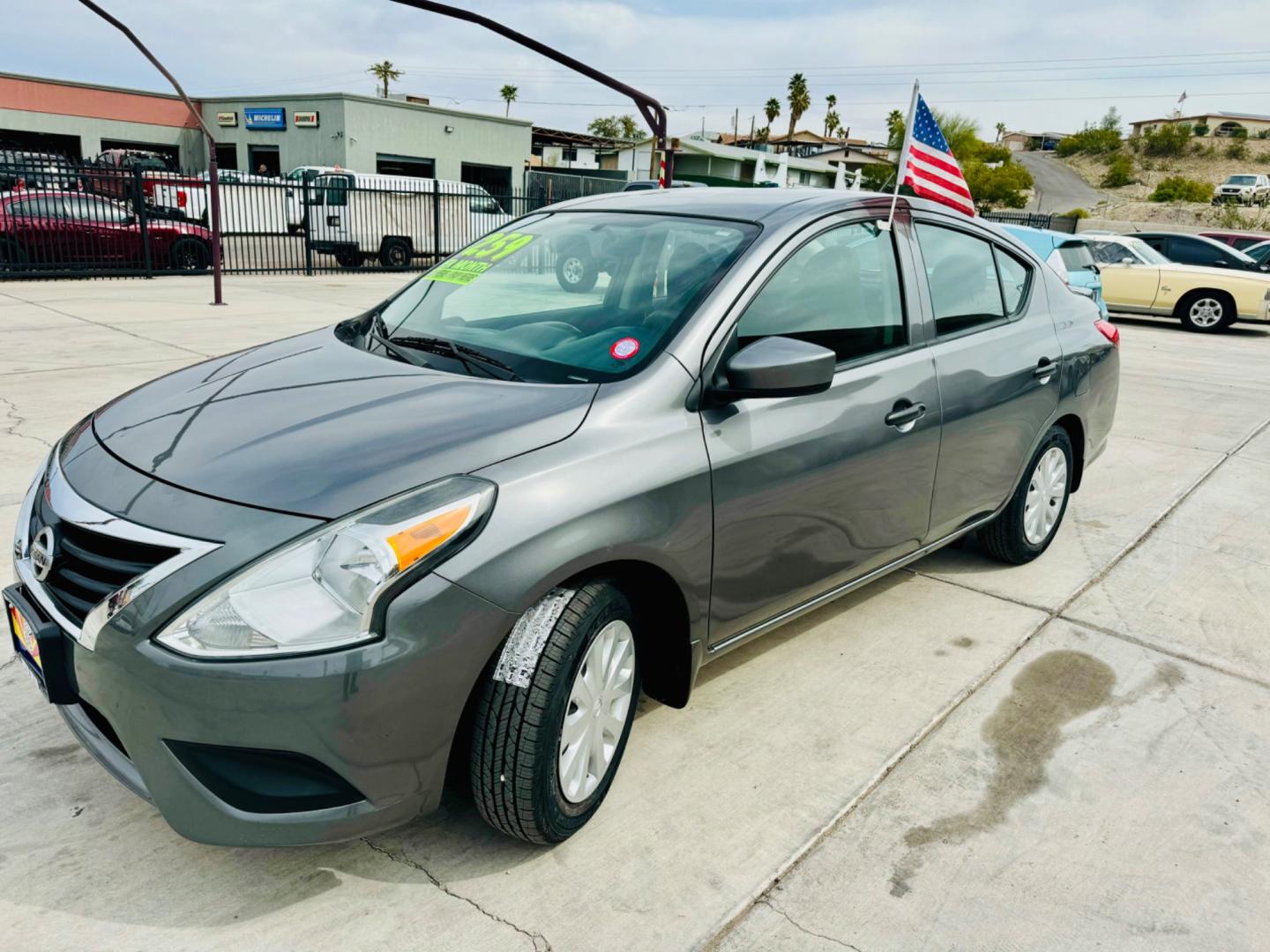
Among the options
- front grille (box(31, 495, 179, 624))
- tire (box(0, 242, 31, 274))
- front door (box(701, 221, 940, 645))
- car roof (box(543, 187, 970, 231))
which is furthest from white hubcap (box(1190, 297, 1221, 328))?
tire (box(0, 242, 31, 274))

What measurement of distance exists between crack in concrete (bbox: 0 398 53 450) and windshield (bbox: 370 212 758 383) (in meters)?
3.39

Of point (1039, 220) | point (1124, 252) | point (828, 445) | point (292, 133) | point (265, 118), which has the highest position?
point (265, 118)

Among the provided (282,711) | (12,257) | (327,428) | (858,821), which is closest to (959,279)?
(858,821)

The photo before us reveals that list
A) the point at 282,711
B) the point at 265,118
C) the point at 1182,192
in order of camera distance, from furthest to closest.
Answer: the point at 1182,192, the point at 265,118, the point at 282,711

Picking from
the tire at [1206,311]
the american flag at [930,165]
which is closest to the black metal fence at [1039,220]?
the tire at [1206,311]

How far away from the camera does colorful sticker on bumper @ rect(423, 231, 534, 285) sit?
3.50m

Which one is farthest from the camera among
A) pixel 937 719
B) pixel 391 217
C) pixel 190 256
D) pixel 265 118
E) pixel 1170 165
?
pixel 1170 165

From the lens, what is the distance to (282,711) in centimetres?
193

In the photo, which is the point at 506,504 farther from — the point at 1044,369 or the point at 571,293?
the point at 1044,369

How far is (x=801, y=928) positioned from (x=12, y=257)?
16.1 metres

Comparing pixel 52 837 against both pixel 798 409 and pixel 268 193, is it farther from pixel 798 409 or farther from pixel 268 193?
pixel 268 193

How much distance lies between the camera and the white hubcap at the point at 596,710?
236 centimetres

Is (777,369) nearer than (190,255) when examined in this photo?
Yes

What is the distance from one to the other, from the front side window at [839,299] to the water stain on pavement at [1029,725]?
1296 millimetres
